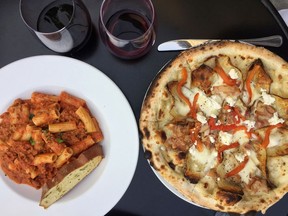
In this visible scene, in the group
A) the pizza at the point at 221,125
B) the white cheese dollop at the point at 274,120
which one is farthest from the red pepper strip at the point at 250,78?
the white cheese dollop at the point at 274,120

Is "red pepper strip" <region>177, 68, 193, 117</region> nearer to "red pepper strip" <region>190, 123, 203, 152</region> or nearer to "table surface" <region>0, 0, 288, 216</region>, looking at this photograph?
"red pepper strip" <region>190, 123, 203, 152</region>

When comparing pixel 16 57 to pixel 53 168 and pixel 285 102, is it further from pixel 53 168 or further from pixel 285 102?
pixel 285 102

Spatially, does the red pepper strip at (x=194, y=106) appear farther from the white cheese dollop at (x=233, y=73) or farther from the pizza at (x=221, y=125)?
the white cheese dollop at (x=233, y=73)

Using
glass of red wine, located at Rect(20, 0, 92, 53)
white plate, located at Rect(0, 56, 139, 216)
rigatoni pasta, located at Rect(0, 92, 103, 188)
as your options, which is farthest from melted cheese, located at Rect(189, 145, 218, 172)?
glass of red wine, located at Rect(20, 0, 92, 53)

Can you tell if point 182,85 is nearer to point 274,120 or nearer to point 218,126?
point 218,126

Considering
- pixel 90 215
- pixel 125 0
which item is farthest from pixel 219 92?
pixel 90 215

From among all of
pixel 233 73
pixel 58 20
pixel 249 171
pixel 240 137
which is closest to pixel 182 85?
pixel 233 73
